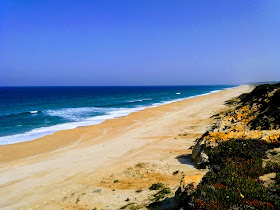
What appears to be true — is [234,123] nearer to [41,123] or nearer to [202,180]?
[202,180]

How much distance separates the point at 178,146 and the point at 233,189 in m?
8.98

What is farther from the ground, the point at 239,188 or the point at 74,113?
the point at 239,188

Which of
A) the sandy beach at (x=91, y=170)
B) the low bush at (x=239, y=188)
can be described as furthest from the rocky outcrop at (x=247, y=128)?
the low bush at (x=239, y=188)

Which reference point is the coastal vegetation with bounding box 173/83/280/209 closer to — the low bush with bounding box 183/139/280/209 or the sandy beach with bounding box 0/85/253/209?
the low bush with bounding box 183/139/280/209

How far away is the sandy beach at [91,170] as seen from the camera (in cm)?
819

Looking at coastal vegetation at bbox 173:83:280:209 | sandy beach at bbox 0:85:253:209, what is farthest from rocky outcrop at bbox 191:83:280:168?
A: sandy beach at bbox 0:85:253:209

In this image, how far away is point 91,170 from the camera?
11602mm

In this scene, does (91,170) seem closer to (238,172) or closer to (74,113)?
(238,172)

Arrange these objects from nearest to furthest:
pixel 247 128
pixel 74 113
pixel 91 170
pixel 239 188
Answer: pixel 239 188
pixel 91 170
pixel 247 128
pixel 74 113

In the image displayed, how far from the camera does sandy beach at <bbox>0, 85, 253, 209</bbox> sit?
819 centimetres

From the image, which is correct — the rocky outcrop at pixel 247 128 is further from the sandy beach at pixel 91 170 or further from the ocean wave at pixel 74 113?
the ocean wave at pixel 74 113

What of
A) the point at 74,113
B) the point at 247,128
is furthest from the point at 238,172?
the point at 74,113

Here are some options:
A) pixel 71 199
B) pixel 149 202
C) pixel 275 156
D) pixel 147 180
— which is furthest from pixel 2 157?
pixel 275 156

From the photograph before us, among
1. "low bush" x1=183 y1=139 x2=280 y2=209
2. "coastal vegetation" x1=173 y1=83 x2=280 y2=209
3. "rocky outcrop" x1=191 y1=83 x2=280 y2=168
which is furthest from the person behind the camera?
"rocky outcrop" x1=191 y1=83 x2=280 y2=168
